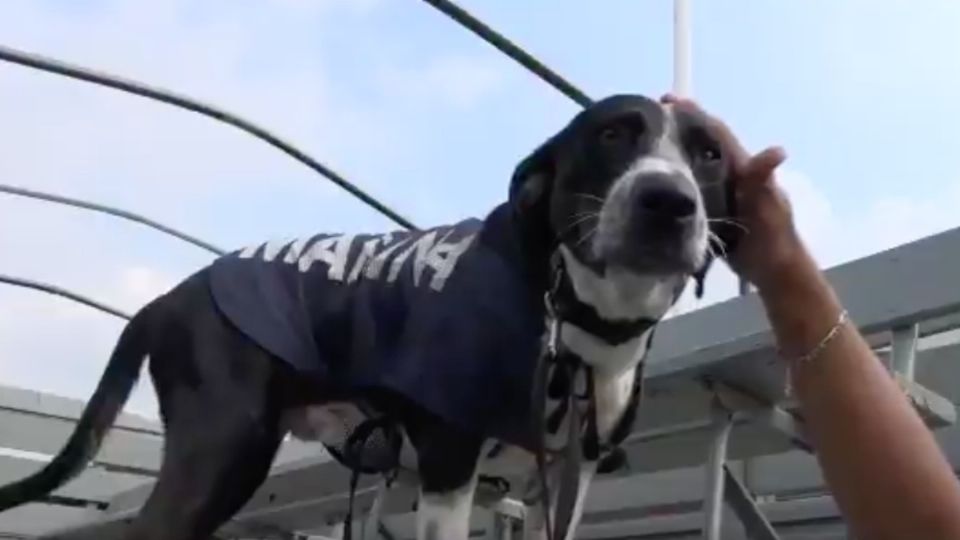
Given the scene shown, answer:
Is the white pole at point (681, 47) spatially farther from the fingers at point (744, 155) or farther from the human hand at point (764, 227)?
the human hand at point (764, 227)

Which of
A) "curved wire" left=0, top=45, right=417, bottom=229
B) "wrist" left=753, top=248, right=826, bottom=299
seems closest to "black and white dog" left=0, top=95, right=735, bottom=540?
"wrist" left=753, top=248, right=826, bottom=299

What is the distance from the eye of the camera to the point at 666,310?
1.41 m

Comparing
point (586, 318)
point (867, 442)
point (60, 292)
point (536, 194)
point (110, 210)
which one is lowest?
point (867, 442)

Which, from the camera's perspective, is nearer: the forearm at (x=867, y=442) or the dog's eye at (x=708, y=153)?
the forearm at (x=867, y=442)

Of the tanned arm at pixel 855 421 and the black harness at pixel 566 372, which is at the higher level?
the black harness at pixel 566 372

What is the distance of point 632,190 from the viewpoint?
128cm

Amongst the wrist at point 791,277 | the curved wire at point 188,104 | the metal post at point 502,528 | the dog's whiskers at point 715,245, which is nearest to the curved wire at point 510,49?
the curved wire at point 188,104

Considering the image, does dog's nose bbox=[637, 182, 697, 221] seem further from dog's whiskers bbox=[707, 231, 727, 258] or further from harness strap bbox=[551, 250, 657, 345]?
harness strap bbox=[551, 250, 657, 345]

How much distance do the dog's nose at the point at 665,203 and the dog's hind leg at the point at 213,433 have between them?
1.51ft

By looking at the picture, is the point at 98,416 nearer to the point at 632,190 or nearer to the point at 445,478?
the point at 445,478

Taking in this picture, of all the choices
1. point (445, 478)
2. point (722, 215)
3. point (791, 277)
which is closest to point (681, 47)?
point (722, 215)

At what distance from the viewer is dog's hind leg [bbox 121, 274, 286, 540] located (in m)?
1.45

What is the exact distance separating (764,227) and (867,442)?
0.27 meters

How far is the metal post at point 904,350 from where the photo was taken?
155 cm
